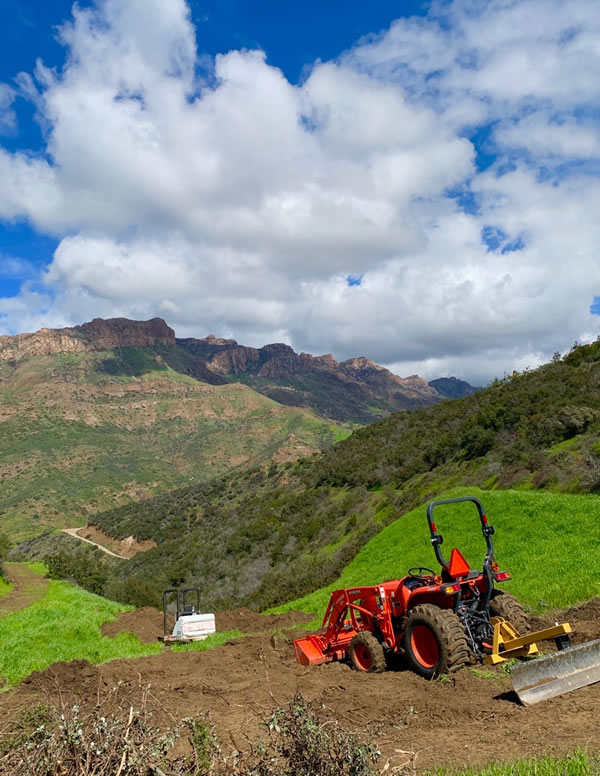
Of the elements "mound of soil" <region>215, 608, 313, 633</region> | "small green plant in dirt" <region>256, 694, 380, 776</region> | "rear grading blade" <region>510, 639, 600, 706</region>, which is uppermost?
"small green plant in dirt" <region>256, 694, 380, 776</region>

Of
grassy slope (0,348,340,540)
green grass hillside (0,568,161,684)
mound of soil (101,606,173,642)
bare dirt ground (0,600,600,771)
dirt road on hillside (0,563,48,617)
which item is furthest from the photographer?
grassy slope (0,348,340,540)

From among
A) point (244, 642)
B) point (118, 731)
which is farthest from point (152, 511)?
point (118, 731)

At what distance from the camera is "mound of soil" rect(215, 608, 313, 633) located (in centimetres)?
1686

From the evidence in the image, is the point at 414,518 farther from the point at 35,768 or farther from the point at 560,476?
the point at 35,768

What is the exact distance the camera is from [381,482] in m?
34.2

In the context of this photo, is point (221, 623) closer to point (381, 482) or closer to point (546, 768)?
point (546, 768)

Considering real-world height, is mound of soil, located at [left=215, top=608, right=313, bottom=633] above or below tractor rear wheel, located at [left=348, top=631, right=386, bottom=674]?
below

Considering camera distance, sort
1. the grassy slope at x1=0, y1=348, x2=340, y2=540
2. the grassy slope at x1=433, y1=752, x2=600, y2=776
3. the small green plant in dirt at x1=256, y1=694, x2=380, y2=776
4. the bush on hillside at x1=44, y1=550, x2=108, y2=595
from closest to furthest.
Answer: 1. the small green plant in dirt at x1=256, y1=694, x2=380, y2=776
2. the grassy slope at x1=433, y1=752, x2=600, y2=776
3. the bush on hillside at x1=44, y1=550, x2=108, y2=595
4. the grassy slope at x1=0, y1=348, x2=340, y2=540

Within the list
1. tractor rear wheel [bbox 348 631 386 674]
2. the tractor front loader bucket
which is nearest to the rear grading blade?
tractor rear wheel [bbox 348 631 386 674]

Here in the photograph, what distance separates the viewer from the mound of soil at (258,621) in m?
16.9

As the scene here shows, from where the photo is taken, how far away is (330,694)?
23.3 feet

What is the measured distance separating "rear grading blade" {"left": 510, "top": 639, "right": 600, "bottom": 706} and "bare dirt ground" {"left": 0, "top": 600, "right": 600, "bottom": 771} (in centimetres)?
12

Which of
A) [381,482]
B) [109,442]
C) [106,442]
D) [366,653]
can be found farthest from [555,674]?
[109,442]

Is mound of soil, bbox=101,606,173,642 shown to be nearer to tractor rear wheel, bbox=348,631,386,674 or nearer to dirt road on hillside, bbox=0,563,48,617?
dirt road on hillside, bbox=0,563,48,617
